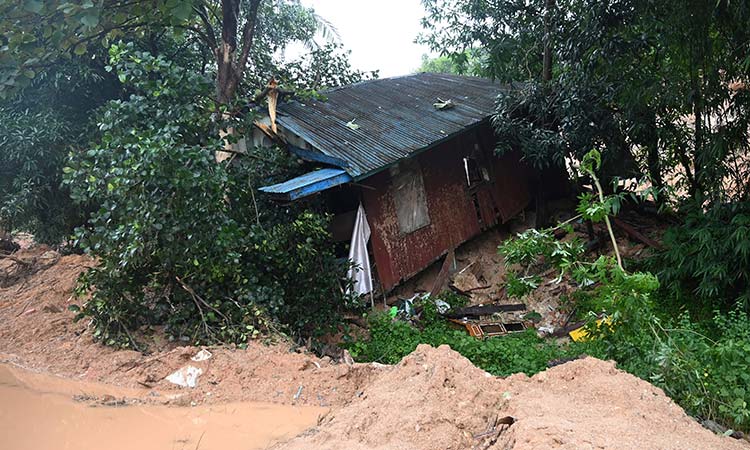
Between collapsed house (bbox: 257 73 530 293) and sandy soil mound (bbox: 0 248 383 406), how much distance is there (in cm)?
209

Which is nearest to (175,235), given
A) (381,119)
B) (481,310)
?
(381,119)

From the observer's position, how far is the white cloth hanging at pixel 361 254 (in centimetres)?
741

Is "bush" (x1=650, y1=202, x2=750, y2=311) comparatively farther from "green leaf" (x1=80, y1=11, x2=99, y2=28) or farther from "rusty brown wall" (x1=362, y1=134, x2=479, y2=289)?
→ "green leaf" (x1=80, y1=11, x2=99, y2=28)

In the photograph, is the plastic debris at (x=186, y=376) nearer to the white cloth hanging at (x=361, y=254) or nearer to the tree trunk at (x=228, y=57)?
the white cloth hanging at (x=361, y=254)

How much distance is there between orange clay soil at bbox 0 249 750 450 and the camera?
299 cm

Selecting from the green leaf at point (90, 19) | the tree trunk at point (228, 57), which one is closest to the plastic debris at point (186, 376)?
the green leaf at point (90, 19)

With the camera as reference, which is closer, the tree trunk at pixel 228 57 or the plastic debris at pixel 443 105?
the tree trunk at pixel 228 57

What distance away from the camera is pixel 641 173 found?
327 inches

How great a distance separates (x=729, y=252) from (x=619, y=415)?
464 cm

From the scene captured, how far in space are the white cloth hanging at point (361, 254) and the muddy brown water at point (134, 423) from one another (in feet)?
10.9

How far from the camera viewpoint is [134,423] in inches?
163

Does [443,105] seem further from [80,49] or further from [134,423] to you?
[134,423]

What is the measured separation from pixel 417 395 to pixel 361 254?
4.02 meters

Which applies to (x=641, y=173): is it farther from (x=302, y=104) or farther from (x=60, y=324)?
(x=60, y=324)
